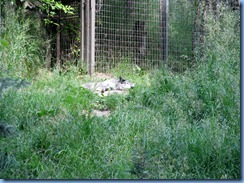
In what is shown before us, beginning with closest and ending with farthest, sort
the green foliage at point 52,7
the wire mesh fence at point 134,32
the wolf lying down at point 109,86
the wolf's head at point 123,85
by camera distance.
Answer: the wolf lying down at point 109,86 < the wolf's head at point 123,85 < the green foliage at point 52,7 < the wire mesh fence at point 134,32

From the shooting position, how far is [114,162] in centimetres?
313

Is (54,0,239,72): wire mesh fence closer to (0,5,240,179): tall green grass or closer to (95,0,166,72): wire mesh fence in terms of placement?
(95,0,166,72): wire mesh fence

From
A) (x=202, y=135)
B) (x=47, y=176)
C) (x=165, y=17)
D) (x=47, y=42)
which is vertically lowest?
(x=47, y=176)

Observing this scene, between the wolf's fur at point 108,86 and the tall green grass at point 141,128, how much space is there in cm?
35

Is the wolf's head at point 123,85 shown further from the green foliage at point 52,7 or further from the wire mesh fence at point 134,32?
the green foliage at point 52,7

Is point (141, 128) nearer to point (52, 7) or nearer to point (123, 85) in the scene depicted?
point (123, 85)

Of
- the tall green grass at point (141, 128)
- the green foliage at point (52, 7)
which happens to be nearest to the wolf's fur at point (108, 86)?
the tall green grass at point (141, 128)

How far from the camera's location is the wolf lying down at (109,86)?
213 inches

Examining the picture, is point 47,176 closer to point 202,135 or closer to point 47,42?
point 202,135

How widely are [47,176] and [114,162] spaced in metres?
0.52

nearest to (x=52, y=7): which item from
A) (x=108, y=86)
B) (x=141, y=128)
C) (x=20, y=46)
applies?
(x=20, y=46)

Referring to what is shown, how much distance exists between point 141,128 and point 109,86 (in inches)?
70.1

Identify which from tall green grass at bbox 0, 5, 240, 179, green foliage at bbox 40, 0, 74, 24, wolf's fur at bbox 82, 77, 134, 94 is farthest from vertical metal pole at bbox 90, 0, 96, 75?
tall green grass at bbox 0, 5, 240, 179

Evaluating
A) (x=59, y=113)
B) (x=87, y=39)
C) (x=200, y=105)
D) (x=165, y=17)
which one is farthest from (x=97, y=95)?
(x=165, y=17)
